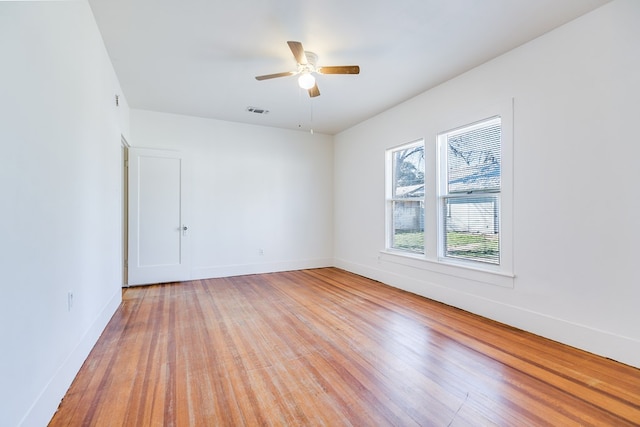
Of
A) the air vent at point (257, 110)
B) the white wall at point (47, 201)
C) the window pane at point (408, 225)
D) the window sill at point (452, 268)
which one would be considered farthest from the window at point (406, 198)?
the white wall at point (47, 201)

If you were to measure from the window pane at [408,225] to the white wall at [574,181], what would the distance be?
97 cm

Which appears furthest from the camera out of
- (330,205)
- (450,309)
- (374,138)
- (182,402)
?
(330,205)

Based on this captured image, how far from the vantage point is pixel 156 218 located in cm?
484

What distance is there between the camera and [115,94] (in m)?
3.58

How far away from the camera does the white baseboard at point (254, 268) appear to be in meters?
5.25

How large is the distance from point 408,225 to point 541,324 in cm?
216

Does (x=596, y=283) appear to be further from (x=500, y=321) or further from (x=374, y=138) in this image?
(x=374, y=138)

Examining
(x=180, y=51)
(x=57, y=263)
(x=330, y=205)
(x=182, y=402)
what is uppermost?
(x=180, y=51)

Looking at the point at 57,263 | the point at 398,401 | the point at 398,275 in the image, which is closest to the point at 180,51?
the point at 57,263

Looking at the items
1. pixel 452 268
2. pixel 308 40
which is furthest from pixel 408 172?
pixel 308 40

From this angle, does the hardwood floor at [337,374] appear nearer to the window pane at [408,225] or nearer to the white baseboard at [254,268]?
the window pane at [408,225]

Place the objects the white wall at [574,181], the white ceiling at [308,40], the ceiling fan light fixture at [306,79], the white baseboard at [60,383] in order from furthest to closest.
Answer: the ceiling fan light fixture at [306,79] → the white ceiling at [308,40] → the white wall at [574,181] → the white baseboard at [60,383]

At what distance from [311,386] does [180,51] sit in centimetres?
344

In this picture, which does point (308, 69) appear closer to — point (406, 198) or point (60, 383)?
point (406, 198)
